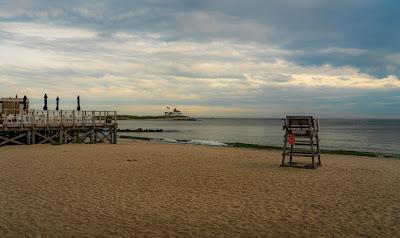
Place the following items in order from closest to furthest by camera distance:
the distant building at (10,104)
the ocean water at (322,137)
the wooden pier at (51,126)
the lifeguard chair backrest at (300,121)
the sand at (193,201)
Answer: the sand at (193,201) → the lifeguard chair backrest at (300,121) → the wooden pier at (51,126) → the distant building at (10,104) → the ocean water at (322,137)

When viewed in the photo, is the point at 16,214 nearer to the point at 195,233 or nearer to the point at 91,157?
the point at 195,233

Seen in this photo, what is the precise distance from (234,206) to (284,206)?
3.82 ft

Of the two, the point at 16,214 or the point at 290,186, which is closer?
the point at 16,214

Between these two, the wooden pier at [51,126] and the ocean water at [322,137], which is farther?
the ocean water at [322,137]

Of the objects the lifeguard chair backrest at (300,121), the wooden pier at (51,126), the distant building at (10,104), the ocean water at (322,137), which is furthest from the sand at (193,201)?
the ocean water at (322,137)

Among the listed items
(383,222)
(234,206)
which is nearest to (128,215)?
(234,206)

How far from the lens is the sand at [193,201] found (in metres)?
7.05

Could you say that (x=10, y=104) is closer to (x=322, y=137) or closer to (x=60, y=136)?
(x=60, y=136)

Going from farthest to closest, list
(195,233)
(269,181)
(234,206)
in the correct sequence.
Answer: (269,181) → (234,206) → (195,233)

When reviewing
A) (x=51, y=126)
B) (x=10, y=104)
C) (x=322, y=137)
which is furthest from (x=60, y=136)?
(x=322, y=137)

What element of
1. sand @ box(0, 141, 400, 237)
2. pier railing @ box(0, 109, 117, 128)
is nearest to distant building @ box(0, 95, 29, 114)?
pier railing @ box(0, 109, 117, 128)

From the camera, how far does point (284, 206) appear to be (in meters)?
8.98

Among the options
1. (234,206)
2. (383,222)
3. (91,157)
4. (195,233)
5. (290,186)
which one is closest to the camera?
(195,233)

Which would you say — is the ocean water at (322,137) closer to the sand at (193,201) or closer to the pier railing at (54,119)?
the pier railing at (54,119)
